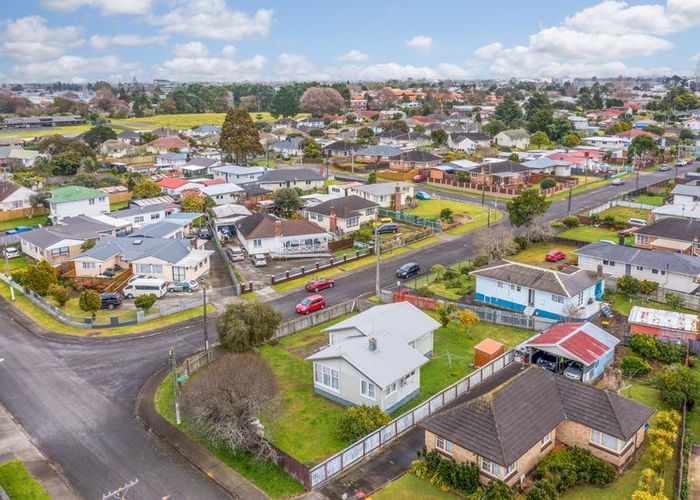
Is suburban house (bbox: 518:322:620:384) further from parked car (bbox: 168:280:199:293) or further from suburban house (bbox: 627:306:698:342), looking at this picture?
parked car (bbox: 168:280:199:293)

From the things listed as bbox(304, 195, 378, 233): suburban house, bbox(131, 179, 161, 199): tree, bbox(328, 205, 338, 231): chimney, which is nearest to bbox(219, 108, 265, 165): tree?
bbox(131, 179, 161, 199): tree

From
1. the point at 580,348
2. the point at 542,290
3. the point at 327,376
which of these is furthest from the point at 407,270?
the point at 327,376

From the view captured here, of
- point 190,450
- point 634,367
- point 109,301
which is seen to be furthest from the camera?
point 109,301

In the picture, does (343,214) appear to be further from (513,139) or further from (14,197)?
(513,139)

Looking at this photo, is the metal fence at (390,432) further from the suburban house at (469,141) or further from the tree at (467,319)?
the suburban house at (469,141)

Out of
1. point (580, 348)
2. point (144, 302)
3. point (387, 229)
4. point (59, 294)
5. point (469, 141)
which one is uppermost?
point (469, 141)

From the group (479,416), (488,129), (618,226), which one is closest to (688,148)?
(488,129)

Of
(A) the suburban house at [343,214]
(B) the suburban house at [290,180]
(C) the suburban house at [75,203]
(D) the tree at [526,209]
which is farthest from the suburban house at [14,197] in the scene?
(D) the tree at [526,209]
